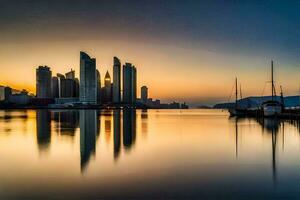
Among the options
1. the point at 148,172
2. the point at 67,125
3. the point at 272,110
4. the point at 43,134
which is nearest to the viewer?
the point at 148,172

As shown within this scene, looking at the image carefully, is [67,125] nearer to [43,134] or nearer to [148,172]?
[43,134]

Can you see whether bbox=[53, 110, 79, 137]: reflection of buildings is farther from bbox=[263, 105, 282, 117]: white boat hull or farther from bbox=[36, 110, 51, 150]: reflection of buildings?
bbox=[263, 105, 282, 117]: white boat hull

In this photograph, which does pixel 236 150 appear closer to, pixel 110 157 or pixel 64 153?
pixel 110 157

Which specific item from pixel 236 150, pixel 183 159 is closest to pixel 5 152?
pixel 183 159

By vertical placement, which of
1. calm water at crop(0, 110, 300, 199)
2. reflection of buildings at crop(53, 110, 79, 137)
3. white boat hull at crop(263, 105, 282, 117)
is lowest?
reflection of buildings at crop(53, 110, 79, 137)

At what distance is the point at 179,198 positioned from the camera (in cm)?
1368

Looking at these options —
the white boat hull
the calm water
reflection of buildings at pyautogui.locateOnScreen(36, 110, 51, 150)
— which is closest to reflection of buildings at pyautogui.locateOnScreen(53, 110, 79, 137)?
reflection of buildings at pyautogui.locateOnScreen(36, 110, 51, 150)

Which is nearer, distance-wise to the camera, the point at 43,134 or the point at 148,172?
the point at 148,172

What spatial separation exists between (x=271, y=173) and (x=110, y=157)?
1118cm

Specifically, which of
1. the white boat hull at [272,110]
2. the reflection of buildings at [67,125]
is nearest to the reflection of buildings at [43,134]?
the reflection of buildings at [67,125]

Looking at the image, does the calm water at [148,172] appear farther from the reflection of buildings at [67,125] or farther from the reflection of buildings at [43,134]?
the reflection of buildings at [67,125]

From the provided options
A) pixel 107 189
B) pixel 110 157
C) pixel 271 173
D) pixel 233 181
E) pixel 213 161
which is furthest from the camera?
pixel 110 157

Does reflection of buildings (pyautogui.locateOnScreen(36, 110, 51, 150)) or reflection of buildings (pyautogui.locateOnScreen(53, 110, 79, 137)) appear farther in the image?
reflection of buildings (pyautogui.locateOnScreen(53, 110, 79, 137))

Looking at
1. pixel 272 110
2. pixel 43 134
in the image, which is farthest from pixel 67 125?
pixel 272 110
